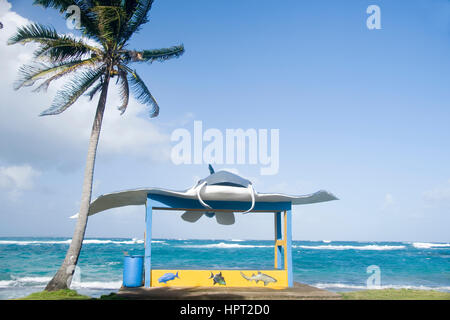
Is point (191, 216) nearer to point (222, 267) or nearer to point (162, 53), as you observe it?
point (162, 53)

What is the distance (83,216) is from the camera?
415 inches

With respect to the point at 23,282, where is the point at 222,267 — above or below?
above

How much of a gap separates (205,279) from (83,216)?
12.4 feet

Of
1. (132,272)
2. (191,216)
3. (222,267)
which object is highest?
(191,216)

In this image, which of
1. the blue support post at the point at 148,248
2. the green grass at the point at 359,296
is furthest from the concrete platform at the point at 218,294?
the blue support post at the point at 148,248

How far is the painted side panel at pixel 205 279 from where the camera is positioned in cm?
984

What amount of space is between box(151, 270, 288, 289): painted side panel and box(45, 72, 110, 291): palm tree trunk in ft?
7.42

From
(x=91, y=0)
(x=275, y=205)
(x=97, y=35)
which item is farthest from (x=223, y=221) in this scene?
(x=91, y=0)

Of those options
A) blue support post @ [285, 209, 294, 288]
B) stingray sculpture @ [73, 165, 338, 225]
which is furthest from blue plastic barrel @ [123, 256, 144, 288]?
blue support post @ [285, 209, 294, 288]

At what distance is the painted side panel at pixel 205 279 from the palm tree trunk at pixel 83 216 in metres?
2.26

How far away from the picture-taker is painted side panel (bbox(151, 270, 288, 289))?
32.3 feet

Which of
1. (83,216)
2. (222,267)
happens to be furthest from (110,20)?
(222,267)

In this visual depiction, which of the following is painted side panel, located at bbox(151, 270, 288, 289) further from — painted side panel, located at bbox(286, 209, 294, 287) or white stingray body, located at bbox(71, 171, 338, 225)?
white stingray body, located at bbox(71, 171, 338, 225)
